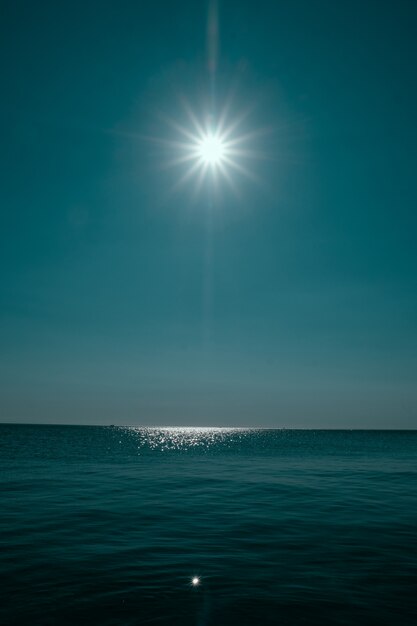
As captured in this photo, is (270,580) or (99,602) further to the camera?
(270,580)

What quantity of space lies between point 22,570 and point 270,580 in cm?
680

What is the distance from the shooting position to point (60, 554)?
39.7 ft

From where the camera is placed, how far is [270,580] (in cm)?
1014

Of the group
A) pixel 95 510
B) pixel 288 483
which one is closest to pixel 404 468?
pixel 288 483

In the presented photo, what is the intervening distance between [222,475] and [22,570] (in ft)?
79.5

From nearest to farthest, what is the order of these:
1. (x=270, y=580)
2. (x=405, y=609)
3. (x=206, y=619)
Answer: (x=206, y=619) → (x=405, y=609) → (x=270, y=580)

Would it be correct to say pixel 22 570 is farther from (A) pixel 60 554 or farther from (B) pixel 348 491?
(B) pixel 348 491

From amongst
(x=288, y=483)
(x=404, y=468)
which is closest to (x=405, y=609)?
(x=288, y=483)

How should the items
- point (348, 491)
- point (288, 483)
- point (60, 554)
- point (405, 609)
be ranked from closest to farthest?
point (405, 609), point (60, 554), point (348, 491), point (288, 483)

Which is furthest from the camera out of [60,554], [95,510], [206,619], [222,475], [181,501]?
[222,475]

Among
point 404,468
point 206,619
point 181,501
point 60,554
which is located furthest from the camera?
point 404,468

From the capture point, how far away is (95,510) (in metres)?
18.4

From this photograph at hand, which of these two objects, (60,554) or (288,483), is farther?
(288,483)

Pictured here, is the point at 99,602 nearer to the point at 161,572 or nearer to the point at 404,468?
the point at 161,572
